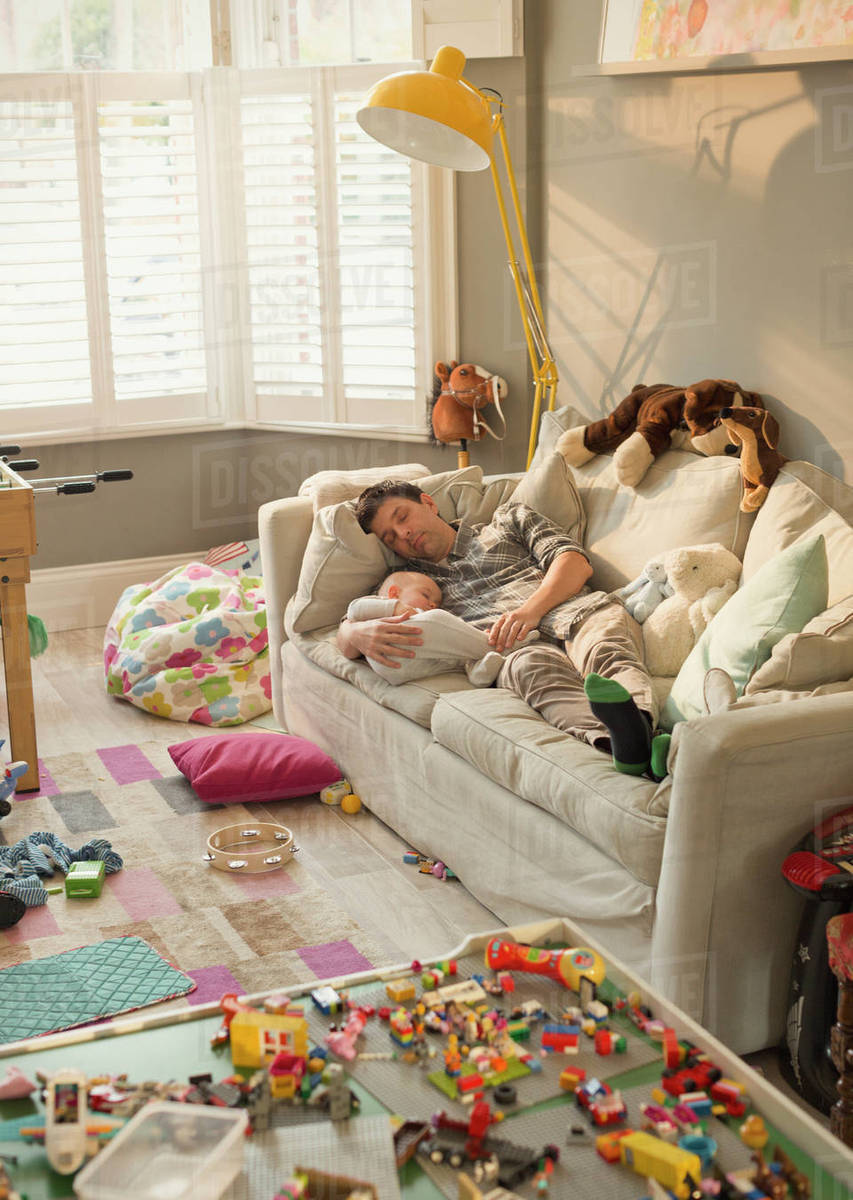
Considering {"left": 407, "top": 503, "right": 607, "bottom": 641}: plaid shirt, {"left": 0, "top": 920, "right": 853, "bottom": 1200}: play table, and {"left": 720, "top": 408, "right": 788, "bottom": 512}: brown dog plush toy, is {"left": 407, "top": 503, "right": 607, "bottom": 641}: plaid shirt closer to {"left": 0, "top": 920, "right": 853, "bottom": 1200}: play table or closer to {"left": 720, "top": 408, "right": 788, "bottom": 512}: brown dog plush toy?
{"left": 720, "top": 408, "right": 788, "bottom": 512}: brown dog plush toy

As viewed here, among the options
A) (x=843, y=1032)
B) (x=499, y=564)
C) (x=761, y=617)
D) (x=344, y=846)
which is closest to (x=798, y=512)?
(x=761, y=617)

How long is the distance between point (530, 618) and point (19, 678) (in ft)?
4.23

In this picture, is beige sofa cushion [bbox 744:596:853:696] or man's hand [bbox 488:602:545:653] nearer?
beige sofa cushion [bbox 744:596:853:696]

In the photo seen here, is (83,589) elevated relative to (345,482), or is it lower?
lower

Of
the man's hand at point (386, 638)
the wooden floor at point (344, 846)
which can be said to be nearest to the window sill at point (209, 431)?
the wooden floor at point (344, 846)

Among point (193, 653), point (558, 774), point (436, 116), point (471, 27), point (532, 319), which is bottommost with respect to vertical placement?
point (193, 653)

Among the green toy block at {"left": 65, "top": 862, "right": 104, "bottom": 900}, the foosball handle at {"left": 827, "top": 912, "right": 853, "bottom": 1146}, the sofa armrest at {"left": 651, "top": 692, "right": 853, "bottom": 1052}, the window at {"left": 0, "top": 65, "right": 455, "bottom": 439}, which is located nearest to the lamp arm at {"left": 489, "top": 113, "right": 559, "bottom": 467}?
the window at {"left": 0, "top": 65, "right": 455, "bottom": 439}

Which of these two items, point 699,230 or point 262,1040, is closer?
point 262,1040

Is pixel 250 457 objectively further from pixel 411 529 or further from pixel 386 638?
pixel 386 638

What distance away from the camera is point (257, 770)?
3.13 m

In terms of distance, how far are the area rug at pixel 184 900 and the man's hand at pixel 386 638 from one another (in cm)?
45

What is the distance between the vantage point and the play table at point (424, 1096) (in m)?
1.33

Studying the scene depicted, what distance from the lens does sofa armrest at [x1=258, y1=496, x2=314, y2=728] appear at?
3469mm

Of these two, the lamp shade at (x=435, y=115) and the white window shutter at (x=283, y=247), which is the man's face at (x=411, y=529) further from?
the white window shutter at (x=283, y=247)
